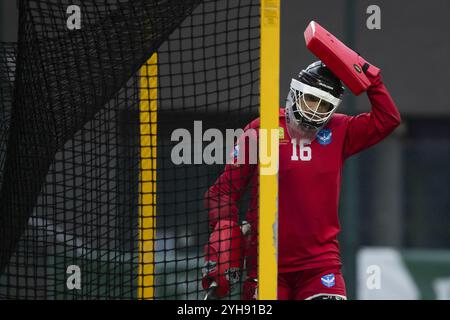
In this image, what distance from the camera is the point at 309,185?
4.72 m

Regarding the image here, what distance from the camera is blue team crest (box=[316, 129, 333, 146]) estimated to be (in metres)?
4.79

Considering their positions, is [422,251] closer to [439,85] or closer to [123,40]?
[439,85]

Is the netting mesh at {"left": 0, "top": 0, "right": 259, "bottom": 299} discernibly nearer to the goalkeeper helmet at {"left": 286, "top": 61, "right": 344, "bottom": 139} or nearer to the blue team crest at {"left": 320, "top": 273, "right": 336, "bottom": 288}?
the goalkeeper helmet at {"left": 286, "top": 61, "right": 344, "bottom": 139}

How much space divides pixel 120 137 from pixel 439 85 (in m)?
5.55

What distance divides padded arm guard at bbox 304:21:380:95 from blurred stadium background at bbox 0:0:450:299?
14.2 ft

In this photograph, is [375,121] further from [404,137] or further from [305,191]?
[404,137]

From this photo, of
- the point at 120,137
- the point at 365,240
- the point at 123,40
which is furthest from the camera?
the point at 365,240

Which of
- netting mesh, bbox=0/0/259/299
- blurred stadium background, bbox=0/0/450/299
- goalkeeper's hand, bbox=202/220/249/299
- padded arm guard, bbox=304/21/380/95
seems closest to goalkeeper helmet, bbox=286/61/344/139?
padded arm guard, bbox=304/21/380/95

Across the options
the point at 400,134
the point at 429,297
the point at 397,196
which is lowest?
the point at 429,297

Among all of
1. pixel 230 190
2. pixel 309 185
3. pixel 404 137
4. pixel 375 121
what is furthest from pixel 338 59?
pixel 404 137

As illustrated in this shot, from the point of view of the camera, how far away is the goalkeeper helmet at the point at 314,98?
15.3 feet

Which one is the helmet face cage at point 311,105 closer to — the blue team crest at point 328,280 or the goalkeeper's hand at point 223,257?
the goalkeeper's hand at point 223,257

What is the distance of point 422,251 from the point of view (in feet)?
Result: 29.6

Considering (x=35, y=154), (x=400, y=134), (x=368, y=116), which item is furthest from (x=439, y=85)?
(x=35, y=154)
